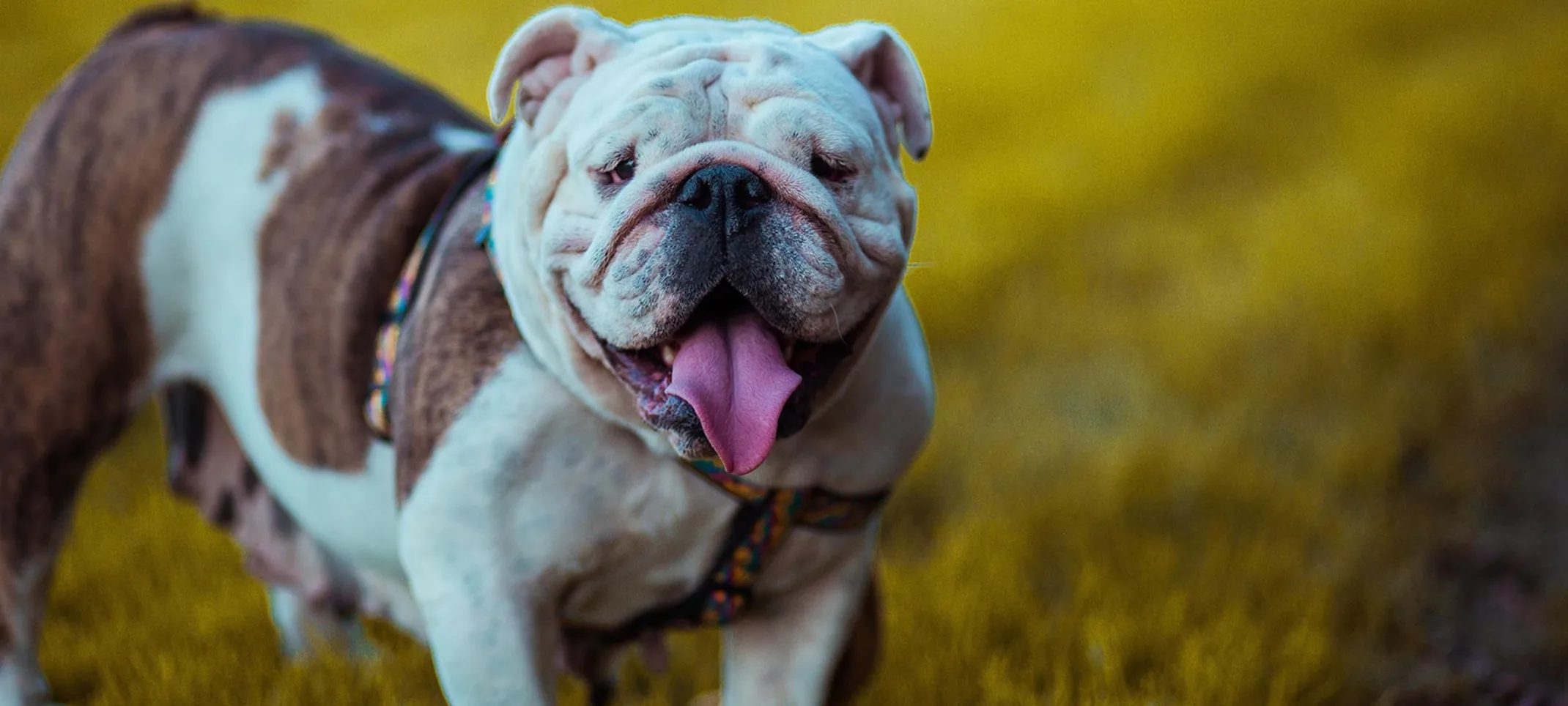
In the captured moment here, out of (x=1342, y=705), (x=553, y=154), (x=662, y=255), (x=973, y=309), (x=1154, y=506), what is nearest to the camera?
(x=662, y=255)

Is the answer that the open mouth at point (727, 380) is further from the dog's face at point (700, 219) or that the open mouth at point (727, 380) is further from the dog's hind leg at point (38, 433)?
the dog's hind leg at point (38, 433)

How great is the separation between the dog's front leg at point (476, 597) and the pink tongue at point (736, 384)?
0.41m

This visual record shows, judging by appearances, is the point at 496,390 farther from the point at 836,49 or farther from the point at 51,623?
the point at 51,623

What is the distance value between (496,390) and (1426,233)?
484cm

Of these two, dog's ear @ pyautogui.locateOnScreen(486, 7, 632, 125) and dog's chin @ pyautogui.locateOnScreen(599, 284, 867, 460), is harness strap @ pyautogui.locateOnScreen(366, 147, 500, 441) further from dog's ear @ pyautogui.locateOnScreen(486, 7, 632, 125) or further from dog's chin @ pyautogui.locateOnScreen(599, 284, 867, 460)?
dog's chin @ pyautogui.locateOnScreen(599, 284, 867, 460)

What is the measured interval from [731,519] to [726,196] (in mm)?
577

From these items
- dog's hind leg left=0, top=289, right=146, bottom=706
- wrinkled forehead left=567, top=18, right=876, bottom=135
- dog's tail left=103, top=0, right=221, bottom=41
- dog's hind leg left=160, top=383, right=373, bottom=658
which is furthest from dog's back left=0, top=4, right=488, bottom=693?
wrinkled forehead left=567, top=18, right=876, bottom=135

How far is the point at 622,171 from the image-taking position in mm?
2094

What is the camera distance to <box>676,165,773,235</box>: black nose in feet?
6.49

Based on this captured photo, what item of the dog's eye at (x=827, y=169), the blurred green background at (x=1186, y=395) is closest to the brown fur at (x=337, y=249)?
the blurred green background at (x=1186, y=395)

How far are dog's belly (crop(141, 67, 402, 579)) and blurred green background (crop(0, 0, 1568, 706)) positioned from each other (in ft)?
1.48

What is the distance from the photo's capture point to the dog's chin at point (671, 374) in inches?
79.5

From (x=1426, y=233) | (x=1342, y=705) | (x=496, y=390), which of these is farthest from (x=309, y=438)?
(x=1426, y=233)

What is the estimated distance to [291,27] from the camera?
3152 mm
